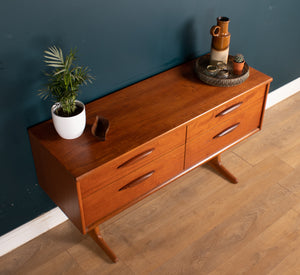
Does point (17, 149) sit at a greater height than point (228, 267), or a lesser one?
greater

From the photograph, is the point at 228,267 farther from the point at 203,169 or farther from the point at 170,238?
the point at 203,169

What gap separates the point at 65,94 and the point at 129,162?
40 cm

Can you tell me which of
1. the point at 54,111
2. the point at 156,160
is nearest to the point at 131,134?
the point at 156,160

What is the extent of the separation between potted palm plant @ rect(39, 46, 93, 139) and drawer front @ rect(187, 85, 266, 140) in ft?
1.77

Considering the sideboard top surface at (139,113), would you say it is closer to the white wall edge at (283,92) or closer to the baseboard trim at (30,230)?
the baseboard trim at (30,230)

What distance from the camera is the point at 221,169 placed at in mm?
2562

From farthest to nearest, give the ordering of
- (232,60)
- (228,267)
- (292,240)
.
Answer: (232,60) → (292,240) → (228,267)

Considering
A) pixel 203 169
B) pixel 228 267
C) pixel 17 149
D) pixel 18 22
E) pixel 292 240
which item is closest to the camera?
pixel 18 22

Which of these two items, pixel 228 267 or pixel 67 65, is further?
pixel 228 267

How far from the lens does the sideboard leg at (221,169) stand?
252 centimetres

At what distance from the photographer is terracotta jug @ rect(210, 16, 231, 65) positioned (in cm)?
214

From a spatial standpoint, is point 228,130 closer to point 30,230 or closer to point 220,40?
point 220,40

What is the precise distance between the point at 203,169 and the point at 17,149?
1.20 m

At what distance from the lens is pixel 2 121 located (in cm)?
179
